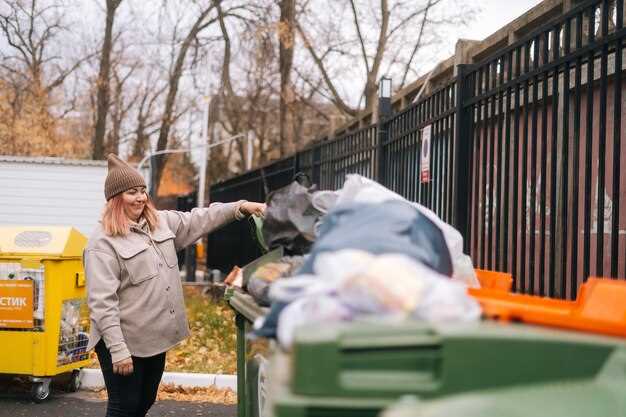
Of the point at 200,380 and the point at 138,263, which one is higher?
the point at 138,263

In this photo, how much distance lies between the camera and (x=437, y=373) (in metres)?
1.83

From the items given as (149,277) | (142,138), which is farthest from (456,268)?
(142,138)

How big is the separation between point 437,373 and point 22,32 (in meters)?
26.1

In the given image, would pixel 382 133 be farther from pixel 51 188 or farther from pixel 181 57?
pixel 181 57

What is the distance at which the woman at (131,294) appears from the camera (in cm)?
407

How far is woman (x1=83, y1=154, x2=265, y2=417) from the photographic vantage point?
13.4 ft

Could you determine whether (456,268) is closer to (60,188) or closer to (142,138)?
(60,188)

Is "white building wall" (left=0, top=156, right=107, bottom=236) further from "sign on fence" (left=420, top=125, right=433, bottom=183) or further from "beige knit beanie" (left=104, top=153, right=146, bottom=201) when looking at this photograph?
"beige knit beanie" (left=104, top=153, right=146, bottom=201)

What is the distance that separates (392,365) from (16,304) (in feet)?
17.1

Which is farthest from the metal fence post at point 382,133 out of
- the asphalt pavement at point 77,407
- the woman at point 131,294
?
the woman at point 131,294

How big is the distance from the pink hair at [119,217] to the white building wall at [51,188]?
1201 centimetres

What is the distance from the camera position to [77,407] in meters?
6.27

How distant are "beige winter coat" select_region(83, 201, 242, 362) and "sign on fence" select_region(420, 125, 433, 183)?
2113mm

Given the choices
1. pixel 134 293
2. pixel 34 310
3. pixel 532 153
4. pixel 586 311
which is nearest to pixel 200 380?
pixel 34 310
